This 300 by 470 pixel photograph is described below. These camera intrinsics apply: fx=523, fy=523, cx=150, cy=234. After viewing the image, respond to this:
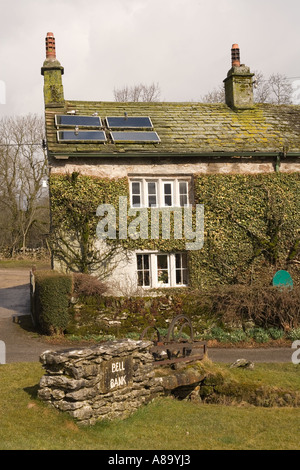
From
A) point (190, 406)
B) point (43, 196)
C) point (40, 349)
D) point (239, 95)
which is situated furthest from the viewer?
point (43, 196)

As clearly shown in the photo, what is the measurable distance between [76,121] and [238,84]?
24.5 ft

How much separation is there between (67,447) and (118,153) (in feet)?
40.5

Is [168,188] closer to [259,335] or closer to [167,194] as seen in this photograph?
[167,194]

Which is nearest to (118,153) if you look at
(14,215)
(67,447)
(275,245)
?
(275,245)

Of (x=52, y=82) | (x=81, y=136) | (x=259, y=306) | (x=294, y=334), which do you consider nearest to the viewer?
(x=294, y=334)

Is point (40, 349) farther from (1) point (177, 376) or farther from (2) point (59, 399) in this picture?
(2) point (59, 399)

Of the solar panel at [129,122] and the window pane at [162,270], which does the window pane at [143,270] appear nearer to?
the window pane at [162,270]

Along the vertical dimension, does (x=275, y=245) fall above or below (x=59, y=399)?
above

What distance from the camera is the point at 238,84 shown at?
22.2 meters

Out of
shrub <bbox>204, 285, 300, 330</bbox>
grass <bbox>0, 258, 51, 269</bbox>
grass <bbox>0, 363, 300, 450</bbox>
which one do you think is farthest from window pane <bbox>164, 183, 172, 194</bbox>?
grass <bbox>0, 258, 51, 269</bbox>

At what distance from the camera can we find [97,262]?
17.9 m

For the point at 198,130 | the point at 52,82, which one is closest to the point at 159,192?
the point at 198,130

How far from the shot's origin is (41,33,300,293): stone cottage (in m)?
17.8
